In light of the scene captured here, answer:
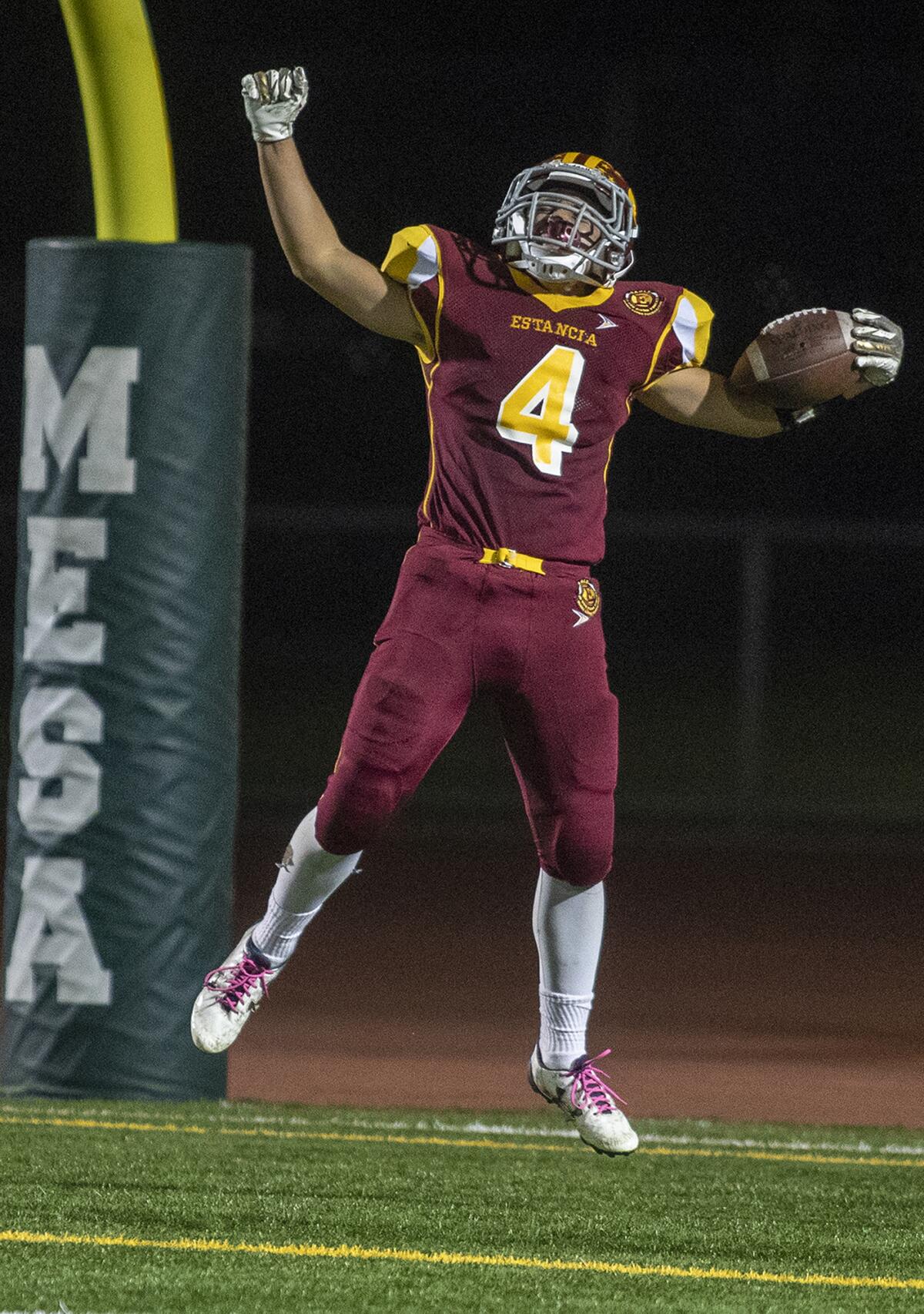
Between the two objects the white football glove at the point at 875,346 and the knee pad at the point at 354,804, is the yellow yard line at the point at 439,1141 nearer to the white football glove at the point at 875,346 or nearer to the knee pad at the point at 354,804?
the knee pad at the point at 354,804

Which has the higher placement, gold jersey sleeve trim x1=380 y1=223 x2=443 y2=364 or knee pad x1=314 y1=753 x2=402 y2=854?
gold jersey sleeve trim x1=380 y1=223 x2=443 y2=364

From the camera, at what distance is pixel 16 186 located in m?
27.6

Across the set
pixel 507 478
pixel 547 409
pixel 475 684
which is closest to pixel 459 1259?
pixel 475 684

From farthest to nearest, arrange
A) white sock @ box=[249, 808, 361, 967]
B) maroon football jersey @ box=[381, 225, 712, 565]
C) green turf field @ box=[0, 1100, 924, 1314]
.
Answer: white sock @ box=[249, 808, 361, 967] → maroon football jersey @ box=[381, 225, 712, 565] → green turf field @ box=[0, 1100, 924, 1314]

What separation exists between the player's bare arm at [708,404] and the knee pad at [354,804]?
98cm

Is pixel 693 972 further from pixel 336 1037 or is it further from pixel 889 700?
pixel 889 700

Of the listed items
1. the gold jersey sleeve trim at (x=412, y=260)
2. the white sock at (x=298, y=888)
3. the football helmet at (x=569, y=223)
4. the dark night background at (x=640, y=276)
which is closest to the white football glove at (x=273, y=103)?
the gold jersey sleeve trim at (x=412, y=260)

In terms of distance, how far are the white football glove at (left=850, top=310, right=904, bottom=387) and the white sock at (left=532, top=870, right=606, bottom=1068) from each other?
120 centimetres

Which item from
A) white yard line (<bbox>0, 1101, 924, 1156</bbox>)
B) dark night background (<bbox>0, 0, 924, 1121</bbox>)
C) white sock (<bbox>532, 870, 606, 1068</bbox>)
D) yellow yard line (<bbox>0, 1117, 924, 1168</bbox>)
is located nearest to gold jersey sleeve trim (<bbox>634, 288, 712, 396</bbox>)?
white sock (<bbox>532, 870, 606, 1068</bbox>)

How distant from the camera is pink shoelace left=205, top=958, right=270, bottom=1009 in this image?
482cm

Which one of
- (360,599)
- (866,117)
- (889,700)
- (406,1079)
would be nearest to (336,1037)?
(406,1079)

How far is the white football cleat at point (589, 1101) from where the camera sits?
15.6 feet

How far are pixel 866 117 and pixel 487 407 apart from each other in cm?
2245

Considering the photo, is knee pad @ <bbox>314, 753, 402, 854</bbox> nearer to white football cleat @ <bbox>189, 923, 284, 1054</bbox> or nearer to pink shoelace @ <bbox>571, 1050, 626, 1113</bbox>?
white football cleat @ <bbox>189, 923, 284, 1054</bbox>
